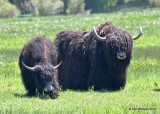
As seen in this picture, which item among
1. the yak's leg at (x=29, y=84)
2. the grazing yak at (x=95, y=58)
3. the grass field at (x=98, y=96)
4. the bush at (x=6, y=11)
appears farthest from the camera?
the bush at (x=6, y=11)

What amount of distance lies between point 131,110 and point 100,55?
530cm

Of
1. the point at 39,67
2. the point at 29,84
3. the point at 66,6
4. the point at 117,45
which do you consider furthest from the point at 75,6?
the point at 39,67

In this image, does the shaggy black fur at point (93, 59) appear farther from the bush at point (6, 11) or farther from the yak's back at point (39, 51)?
the bush at point (6, 11)

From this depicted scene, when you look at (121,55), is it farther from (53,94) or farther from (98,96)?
(53,94)

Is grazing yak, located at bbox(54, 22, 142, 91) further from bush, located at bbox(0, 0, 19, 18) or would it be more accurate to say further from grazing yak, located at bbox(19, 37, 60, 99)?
bush, located at bbox(0, 0, 19, 18)

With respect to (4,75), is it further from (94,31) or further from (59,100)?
(59,100)

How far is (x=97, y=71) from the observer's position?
19.7 meters

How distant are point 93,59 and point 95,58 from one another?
2.7 inches

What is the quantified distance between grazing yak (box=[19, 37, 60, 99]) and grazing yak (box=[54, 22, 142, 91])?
1117 mm

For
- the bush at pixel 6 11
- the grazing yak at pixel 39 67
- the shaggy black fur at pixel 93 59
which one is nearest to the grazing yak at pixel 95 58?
the shaggy black fur at pixel 93 59

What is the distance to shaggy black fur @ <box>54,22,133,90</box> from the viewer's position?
1936 cm

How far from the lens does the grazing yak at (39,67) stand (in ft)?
58.3

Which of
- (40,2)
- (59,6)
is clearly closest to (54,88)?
(40,2)

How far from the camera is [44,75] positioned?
17781 mm
